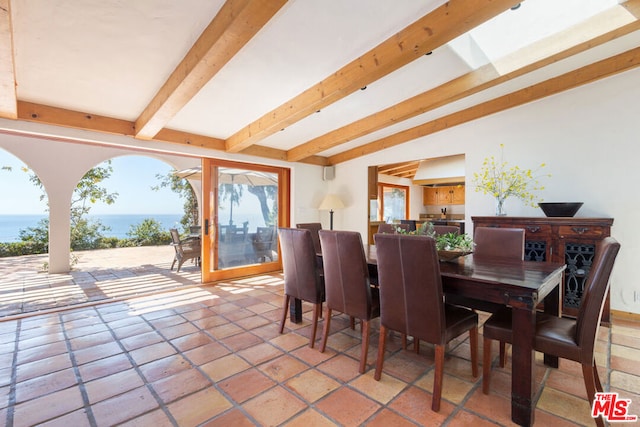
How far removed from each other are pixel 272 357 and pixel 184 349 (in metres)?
0.78

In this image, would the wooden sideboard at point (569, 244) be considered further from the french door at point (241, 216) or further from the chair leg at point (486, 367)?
the french door at point (241, 216)

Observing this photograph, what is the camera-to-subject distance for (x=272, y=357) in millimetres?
2316

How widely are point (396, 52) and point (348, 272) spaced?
5.86ft

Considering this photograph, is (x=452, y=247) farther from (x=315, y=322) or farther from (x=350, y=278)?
(x=315, y=322)

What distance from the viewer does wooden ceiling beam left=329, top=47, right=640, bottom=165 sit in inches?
119

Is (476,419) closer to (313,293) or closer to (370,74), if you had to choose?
(313,293)

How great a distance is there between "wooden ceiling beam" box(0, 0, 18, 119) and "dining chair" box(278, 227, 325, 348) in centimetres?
214

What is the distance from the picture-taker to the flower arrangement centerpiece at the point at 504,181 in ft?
12.3

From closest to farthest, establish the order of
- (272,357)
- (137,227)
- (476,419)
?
(476,419)
(272,357)
(137,227)

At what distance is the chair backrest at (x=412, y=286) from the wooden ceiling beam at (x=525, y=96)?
10.4 feet

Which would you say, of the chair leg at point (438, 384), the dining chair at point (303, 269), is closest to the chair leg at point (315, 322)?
the dining chair at point (303, 269)

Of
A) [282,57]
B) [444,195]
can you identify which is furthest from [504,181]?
[444,195]

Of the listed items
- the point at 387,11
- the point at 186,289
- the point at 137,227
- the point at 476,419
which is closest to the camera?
the point at 476,419

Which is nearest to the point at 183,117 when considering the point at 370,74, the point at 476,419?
the point at 370,74
